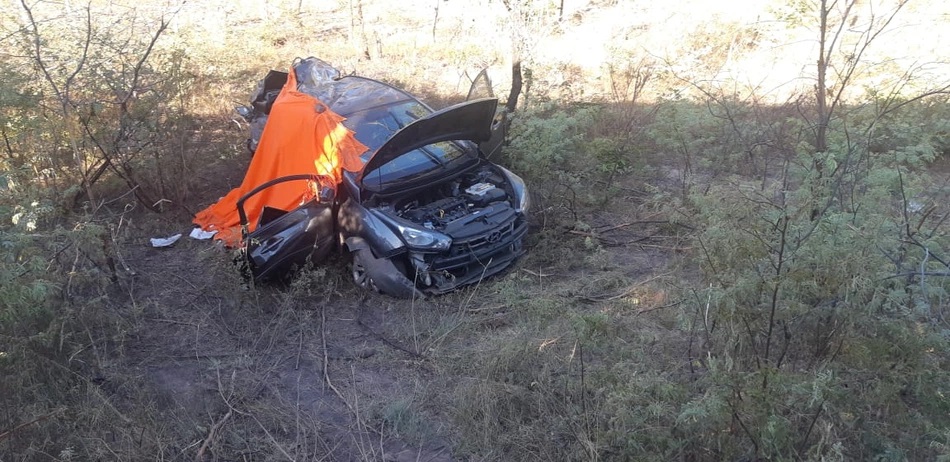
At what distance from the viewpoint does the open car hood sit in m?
5.57

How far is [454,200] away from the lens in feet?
19.8

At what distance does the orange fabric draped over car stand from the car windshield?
0.15 metres

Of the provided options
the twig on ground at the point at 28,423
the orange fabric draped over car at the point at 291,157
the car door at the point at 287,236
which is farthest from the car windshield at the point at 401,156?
the twig on ground at the point at 28,423

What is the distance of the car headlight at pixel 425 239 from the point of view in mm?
5438

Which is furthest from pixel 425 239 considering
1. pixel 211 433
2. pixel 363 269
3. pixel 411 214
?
pixel 211 433

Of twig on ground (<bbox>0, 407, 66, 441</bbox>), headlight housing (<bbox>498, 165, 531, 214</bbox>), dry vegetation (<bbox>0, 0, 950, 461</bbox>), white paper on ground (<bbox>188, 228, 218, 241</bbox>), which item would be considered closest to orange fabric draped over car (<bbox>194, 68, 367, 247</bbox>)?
white paper on ground (<bbox>188, 228, 218, 241</bbox>)

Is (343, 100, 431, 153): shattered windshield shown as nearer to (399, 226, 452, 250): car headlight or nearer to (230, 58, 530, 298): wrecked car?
(230, 58, 530, 298): wrecked car

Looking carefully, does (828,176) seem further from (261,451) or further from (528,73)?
(528,73)

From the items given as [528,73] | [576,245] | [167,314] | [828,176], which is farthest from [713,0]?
[167,314]

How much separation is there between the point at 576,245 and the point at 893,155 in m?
2.76

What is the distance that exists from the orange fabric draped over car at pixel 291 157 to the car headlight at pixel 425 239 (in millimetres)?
972

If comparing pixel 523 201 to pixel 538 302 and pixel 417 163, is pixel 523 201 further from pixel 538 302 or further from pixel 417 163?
pixel 538 302

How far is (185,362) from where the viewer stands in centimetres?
471

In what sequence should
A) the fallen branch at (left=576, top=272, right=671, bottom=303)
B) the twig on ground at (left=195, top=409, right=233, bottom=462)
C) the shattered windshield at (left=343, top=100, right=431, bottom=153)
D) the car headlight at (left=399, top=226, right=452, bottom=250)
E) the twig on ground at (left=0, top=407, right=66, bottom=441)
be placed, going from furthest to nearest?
the shattered windshield at (left=343, top=100, right=431, bottom=153) → the car headlight at (left=399, top=226, right=452, bottom=250) → the fallen branch at (left=576, top=272, right=671, bottom=303) → the twig on ground at (left=195, top=409, right=233, bottom=462) → the twig on ground at (left=0, top=407, right=66, bottom=441)
